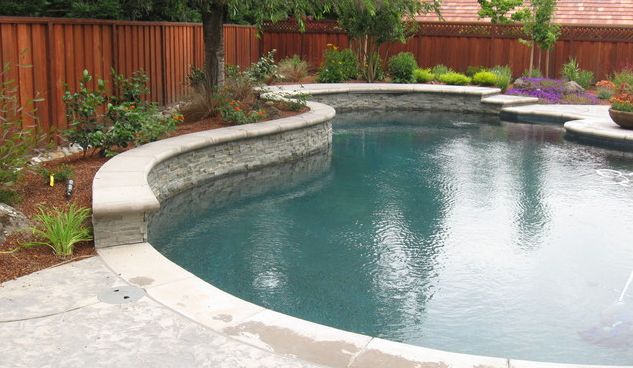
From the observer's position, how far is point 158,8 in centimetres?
1532

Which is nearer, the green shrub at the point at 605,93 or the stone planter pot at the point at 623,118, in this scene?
the stone planter pot at the point at 623,118

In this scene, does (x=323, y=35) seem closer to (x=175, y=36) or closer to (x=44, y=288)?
(x=175, y=36)

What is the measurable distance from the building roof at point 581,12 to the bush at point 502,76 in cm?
363

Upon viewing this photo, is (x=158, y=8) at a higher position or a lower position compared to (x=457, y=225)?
higher

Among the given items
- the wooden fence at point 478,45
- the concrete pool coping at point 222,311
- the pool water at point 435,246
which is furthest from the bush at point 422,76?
the concrete pool coping at point 222,311

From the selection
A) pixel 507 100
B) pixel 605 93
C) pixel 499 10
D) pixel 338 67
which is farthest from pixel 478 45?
pixel 338 67

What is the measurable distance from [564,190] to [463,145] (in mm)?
4058

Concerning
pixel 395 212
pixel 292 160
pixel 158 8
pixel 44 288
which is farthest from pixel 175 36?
pixel 44 288

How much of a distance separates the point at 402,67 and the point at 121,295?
1664cm

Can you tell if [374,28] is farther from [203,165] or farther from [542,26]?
[203,165]

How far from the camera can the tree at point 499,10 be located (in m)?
23.3

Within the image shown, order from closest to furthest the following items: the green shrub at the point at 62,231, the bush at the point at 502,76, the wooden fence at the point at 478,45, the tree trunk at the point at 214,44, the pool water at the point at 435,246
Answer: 1. the pool water at the point at 435,246
2. the green shrub at the point at 62,231
3. the tree trunk at the point at 214,44
4. the bush at the point at 502,76
5. the wooden fence at the point at 478,45

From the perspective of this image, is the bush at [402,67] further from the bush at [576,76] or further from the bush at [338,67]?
the bush at [576,76]

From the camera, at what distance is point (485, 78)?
20141mm
